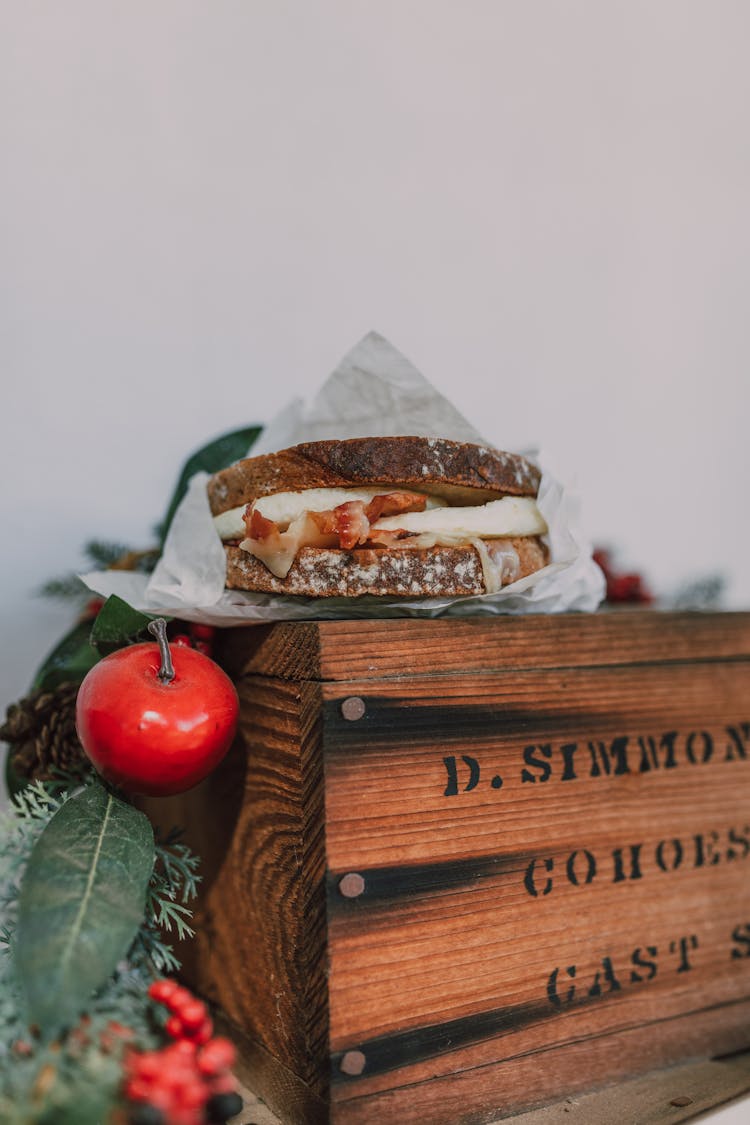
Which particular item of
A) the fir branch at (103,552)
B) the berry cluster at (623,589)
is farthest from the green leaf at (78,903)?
the berry cluster at (623,589)

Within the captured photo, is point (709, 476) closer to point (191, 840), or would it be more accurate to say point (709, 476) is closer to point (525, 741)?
point (525, 741)

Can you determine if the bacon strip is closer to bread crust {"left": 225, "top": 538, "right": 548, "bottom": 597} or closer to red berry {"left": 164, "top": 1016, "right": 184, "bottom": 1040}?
bread crust {"left": 225, "top": 538, "right": 548, "bottom": 597}

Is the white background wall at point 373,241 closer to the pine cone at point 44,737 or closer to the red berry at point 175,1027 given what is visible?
the pine cone at point 44,737

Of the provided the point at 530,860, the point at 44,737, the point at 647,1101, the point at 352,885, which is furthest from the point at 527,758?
the point at 44,737

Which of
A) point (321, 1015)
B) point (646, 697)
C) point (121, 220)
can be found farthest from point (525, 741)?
point (121, 220)

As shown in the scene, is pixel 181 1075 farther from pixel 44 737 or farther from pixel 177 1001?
pixel 44 737

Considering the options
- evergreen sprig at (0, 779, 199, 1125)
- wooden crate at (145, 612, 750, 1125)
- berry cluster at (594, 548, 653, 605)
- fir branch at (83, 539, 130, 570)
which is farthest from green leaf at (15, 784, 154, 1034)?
berry cluster at (594, 548, 653, 605)
